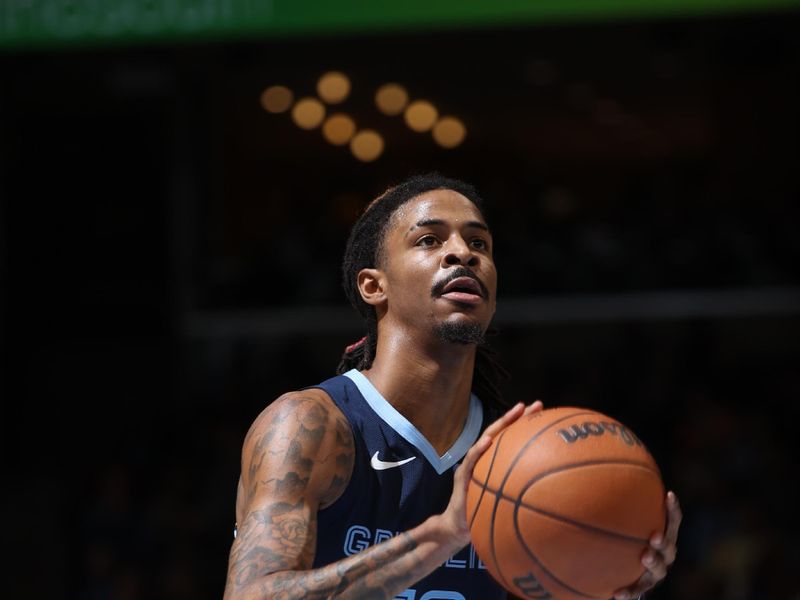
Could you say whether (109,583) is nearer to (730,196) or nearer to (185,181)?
(185,181)

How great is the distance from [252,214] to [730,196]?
368 centimetres

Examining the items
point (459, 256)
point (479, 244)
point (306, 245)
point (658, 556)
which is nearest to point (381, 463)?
point (459, 256)

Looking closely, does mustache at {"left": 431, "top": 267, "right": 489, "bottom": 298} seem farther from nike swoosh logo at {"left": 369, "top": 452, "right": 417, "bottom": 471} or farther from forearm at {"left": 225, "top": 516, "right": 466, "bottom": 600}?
forearm at {"left": 225, "top": 516, "right": 466, "bottom": 600}

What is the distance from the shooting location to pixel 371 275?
4293 millimetres

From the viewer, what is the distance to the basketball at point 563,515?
3.32 metres

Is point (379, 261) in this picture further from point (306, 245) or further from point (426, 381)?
point (306, 245)

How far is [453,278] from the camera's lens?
395 cm

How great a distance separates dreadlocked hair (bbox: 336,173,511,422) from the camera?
434 cm

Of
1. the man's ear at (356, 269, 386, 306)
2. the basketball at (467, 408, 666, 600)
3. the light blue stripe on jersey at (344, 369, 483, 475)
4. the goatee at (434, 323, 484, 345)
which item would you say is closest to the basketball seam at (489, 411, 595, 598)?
the basketball at (467, 408, 666, 600)

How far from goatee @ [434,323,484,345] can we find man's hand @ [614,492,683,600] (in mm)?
757

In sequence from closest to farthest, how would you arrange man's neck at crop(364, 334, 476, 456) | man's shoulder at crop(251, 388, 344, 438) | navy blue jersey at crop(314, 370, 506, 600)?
man's shoulder at crop(251, 388, 344, 438), navy blue jersey at crop(314, 370, 506, 600), man's neck at crop(364, 334, 476, 456)

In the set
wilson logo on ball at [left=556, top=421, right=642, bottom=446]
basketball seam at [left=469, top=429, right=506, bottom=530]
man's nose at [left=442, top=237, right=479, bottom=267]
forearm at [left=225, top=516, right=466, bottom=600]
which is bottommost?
forearm at [left=225, top=516, right=466, bottom=600]

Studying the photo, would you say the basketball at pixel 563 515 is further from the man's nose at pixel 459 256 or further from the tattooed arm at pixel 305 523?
the man's nose at pixel 459 256

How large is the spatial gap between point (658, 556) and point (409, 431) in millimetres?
878
